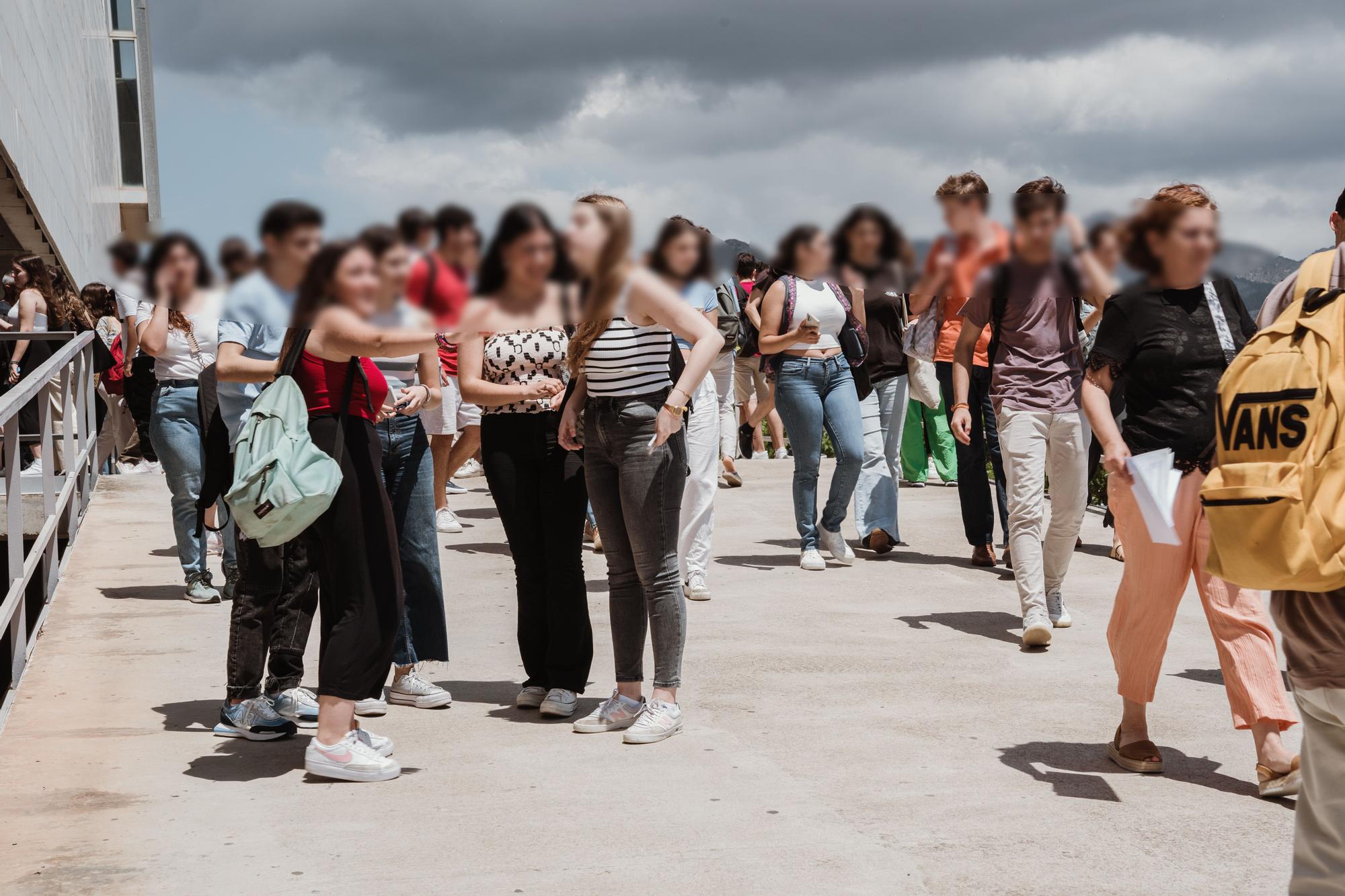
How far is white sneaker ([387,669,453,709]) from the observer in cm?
568

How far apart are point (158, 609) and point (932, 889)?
5422 mm

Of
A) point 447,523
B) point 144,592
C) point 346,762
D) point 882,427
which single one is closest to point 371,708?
point 346,762

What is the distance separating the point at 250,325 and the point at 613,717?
196 cm

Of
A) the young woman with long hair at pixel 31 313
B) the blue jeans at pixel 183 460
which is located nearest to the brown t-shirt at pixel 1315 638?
the blue jeans at pixel 183 460

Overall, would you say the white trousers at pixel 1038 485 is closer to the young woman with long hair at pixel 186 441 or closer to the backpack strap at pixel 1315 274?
the backpack strap at pixel 1315 274

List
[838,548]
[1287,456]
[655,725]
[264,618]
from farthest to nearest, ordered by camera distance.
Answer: [838,548], [264,618], [655,725], [1287,456]

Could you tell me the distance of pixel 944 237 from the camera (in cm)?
156

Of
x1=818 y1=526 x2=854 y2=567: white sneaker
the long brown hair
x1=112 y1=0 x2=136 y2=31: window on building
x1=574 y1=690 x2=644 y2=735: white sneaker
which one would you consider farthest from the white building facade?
the long brown hair

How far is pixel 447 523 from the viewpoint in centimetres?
1066

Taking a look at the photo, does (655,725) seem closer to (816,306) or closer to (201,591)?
(816,306)

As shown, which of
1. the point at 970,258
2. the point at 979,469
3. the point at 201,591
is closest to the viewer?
the point at 970,258

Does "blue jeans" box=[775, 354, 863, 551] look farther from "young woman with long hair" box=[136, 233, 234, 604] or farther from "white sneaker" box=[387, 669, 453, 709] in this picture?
"white sneaker" box=[387, 669, 453, 709]

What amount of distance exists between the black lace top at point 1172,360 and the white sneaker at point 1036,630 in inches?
88.0

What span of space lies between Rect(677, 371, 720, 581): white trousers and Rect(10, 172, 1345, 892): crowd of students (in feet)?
0.07
